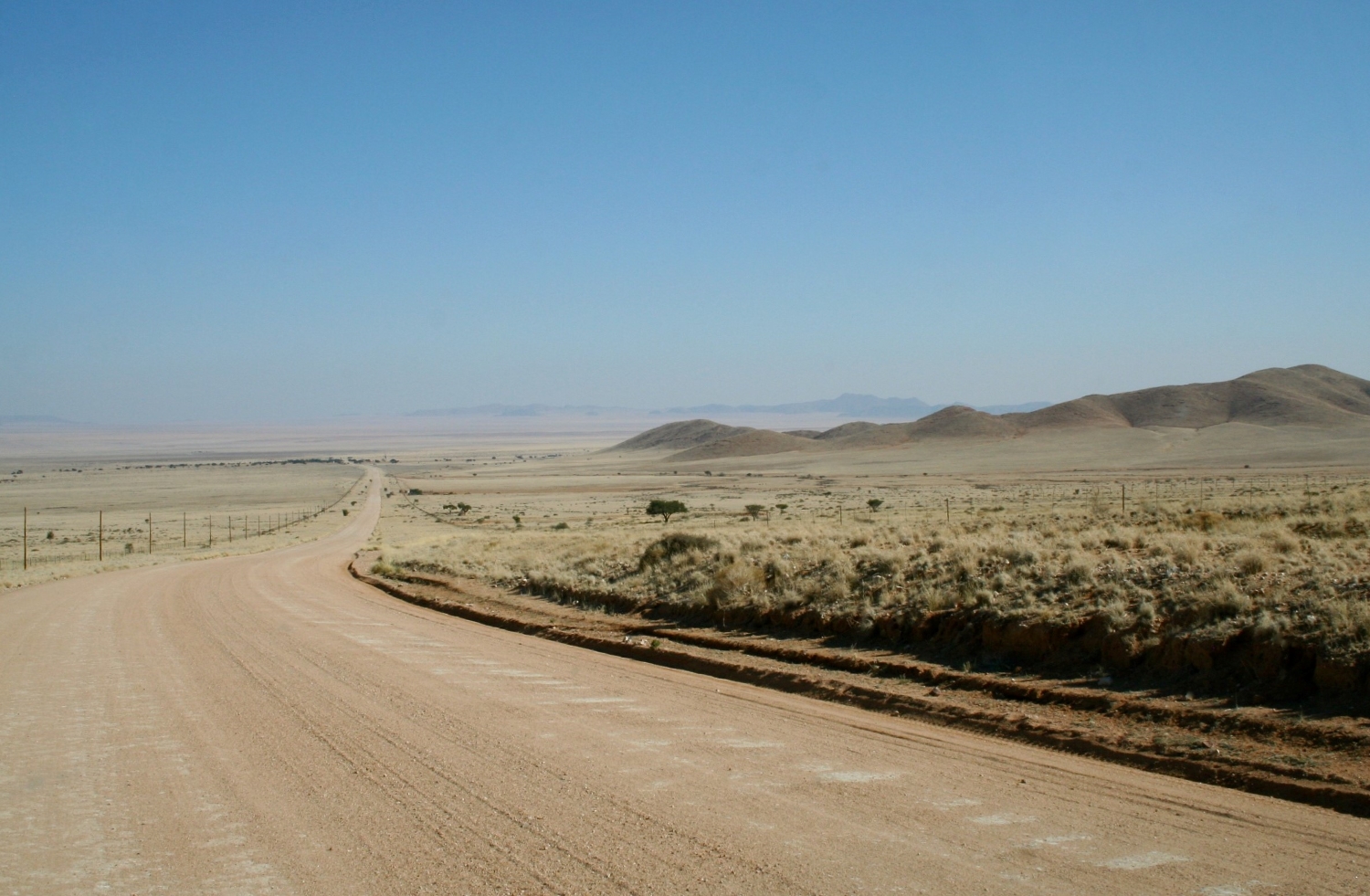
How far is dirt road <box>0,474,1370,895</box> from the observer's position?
575cm

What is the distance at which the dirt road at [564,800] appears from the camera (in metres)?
5.75

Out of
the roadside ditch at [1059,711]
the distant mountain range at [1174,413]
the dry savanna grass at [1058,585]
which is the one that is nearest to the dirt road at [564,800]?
the roadside ditch at [1059,711]

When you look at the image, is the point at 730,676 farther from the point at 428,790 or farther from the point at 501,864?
the point at 501,864

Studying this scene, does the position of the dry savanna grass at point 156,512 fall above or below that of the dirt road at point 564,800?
below

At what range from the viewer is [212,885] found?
221 inches

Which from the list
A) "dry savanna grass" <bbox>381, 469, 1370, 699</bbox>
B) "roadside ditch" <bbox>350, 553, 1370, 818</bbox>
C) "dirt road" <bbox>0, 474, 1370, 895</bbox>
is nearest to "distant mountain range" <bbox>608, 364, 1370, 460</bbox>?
"dry savanna grass" <bbox>381, 469, 1370, 699</bbox>

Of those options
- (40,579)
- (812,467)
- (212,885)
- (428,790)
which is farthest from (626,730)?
(812,467)

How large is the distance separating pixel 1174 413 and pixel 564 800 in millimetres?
164382

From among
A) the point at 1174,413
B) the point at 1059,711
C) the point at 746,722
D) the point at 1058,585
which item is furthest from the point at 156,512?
the point at 1174,413

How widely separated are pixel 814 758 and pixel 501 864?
326cm

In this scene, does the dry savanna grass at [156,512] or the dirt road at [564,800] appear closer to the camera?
the dirt road at [564,800]

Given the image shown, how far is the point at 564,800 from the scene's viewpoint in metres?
7.07

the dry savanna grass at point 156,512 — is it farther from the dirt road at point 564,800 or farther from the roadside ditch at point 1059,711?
the roadside ditch at point 1059,711

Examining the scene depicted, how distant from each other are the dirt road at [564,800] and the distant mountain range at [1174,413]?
14464cm
